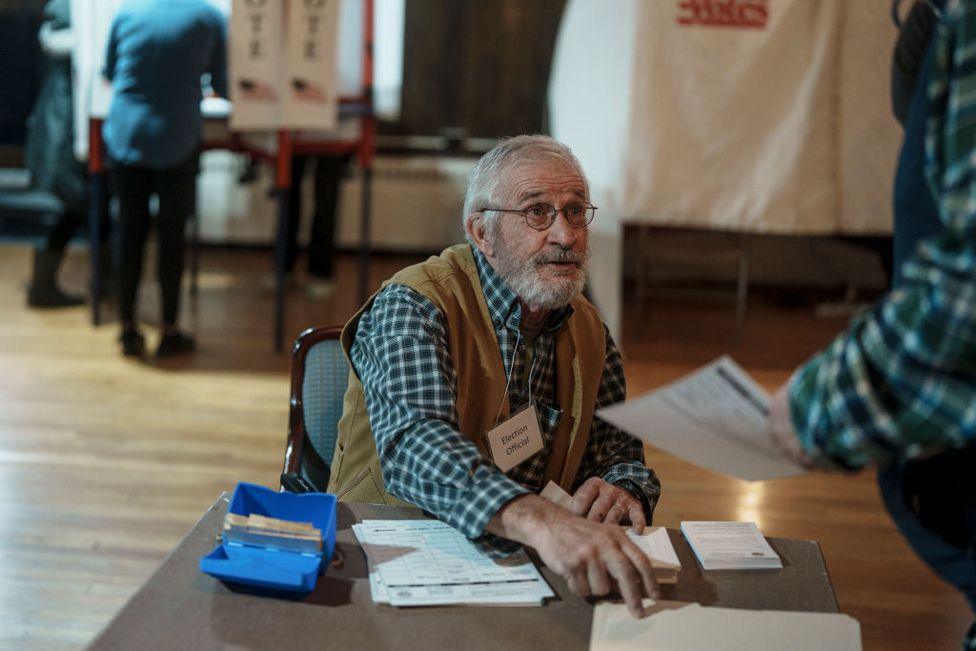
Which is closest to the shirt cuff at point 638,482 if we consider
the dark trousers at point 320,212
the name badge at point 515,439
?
the name badge at point 515,439

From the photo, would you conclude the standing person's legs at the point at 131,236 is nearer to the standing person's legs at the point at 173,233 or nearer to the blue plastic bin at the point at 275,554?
the standing person's legs at the point at 173,233

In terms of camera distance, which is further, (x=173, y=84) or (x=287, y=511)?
(x=173, y=84)

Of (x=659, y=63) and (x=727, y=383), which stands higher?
(x=659, y=63)

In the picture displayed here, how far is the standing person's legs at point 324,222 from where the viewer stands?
19.9 ft

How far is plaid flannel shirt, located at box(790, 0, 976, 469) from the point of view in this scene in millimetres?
849

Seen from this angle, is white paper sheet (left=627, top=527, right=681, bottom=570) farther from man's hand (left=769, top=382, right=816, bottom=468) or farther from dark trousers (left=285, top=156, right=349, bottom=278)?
dark trousers (left=285, top=156, right=349, bottom=278)

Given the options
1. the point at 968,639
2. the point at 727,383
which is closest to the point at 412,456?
the point at 727,383

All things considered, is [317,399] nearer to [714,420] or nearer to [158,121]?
[714,420]

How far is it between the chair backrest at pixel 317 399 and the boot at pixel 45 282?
4.13 m

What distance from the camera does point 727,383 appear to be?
1.03 m

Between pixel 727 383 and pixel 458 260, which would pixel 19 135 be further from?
pixel 727 383

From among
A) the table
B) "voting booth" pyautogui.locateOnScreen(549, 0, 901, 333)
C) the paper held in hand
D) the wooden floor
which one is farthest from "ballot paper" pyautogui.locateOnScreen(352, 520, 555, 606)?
"voting booth" pyautogui.locateOnScreen(549, 0, 901, 333)

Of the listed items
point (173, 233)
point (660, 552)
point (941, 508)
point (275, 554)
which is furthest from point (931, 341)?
point (173, 233)

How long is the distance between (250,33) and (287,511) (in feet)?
12.0
